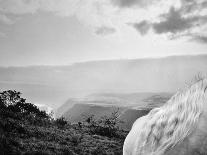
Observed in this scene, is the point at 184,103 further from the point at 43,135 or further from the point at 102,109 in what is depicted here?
the point at 102,109

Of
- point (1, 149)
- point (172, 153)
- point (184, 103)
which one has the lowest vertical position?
point (1, 149)

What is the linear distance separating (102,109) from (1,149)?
8306 centimetres

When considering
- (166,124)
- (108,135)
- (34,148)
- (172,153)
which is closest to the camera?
(172,153)

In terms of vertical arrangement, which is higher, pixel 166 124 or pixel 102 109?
pixel 166 124

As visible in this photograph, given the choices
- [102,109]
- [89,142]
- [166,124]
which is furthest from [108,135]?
[102,109]

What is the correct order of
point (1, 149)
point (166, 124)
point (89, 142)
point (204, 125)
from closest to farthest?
point (204, 125), point (166, 124), point (1, 149), point (89, 142)

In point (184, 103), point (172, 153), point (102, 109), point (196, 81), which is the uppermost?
point (196, 81)

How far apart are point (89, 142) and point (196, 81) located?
999cm

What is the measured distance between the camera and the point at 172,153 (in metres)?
1.66

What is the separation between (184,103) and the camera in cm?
182

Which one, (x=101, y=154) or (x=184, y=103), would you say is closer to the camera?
(x=184, y=103)

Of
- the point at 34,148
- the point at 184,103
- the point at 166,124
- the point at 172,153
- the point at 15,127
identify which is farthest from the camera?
the point at 15,127

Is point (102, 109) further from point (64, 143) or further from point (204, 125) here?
point (204, 125)

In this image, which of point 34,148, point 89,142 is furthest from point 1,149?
point 89,142
